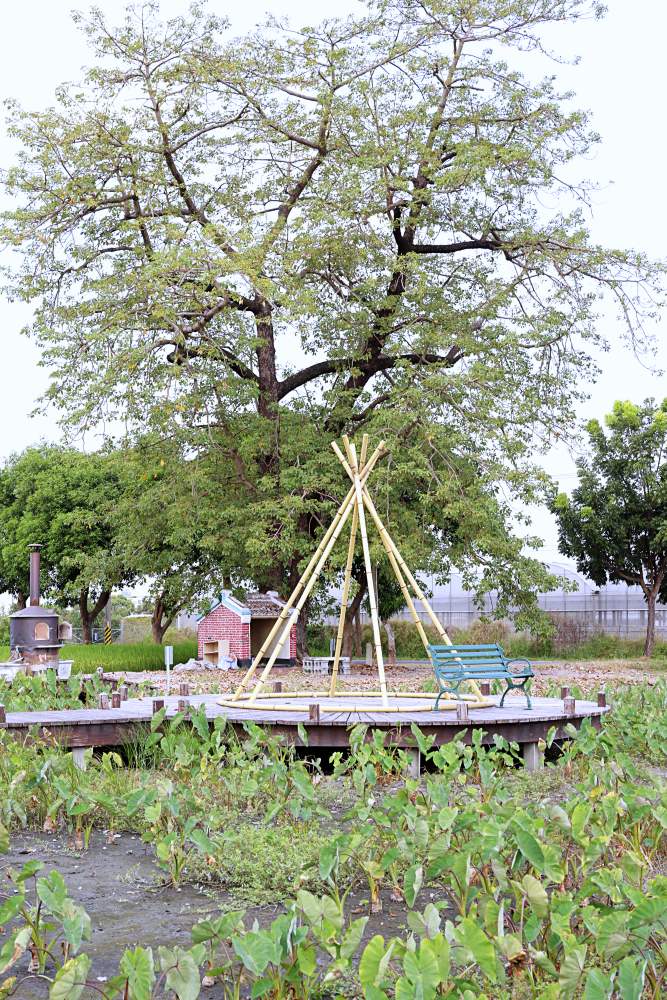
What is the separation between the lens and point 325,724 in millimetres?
8914

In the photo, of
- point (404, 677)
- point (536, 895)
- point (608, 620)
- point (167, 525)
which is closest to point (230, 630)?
point (167, 525)

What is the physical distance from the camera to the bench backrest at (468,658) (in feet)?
32.0

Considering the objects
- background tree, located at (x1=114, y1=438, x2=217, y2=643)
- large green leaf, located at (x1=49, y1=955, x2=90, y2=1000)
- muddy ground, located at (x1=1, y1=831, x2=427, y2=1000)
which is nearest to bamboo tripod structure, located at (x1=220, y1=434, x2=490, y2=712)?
→ muddy ground, located at (x1=1, y1=831, x2=427, y2=1000)

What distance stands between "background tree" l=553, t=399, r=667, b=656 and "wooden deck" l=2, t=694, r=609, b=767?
18398 millimetres

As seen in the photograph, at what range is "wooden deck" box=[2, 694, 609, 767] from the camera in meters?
8.88

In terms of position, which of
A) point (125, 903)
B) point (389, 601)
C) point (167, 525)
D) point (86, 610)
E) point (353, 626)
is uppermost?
point (167, 525)

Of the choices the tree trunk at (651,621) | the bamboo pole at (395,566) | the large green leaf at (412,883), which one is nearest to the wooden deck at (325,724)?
the bamboo pole at (395,566)

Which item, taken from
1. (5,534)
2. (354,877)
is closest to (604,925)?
(354,877)

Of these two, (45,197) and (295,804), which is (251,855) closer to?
(295,804)

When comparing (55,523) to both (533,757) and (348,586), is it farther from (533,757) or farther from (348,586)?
(533,757)

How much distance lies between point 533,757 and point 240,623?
12.6 m

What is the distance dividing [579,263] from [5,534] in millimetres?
25324

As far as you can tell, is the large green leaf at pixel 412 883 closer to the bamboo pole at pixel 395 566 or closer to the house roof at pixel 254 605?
the bamboo pole at pixel 395 566

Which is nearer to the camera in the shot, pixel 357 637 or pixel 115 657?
pixel 115 657
